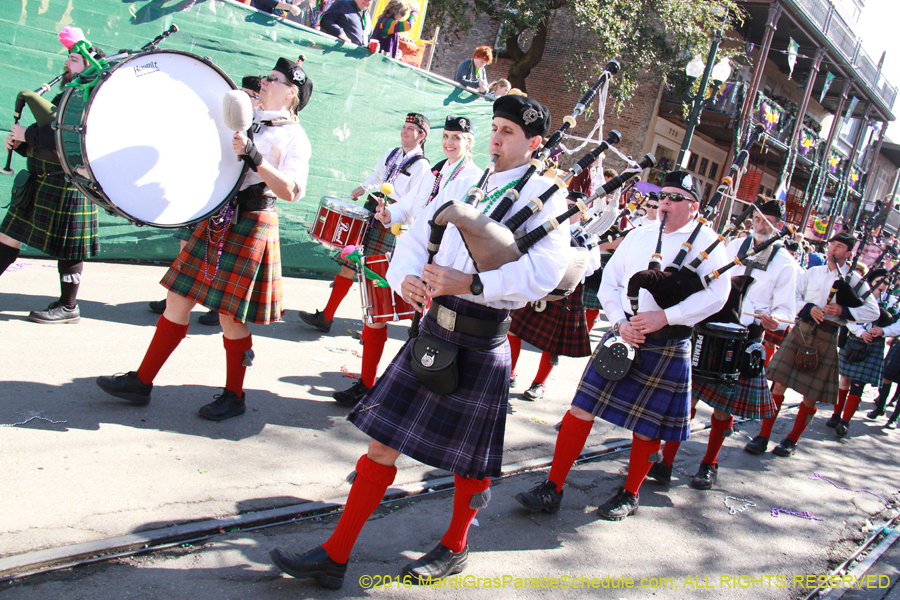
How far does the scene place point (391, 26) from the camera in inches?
305

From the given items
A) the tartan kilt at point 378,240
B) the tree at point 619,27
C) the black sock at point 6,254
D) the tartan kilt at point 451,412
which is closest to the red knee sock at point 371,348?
the tartan kilt at point 378,240

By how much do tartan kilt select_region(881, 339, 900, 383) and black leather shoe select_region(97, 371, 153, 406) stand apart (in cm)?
707

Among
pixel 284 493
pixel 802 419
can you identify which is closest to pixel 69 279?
pixel 284 493

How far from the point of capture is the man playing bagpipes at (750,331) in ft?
12.1

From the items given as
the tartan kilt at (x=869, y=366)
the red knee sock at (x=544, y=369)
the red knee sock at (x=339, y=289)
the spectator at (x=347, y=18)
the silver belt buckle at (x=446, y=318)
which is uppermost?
the spectator at (x=347, y=18)

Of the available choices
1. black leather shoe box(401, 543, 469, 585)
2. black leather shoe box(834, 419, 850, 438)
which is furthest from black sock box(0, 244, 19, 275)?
black leather shoe box(834, 419, 850, 438)

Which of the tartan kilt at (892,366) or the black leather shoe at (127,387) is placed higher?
the tartan kilt at (892,366)

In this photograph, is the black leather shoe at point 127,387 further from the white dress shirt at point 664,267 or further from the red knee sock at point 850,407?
the red knee sock at point 850,407

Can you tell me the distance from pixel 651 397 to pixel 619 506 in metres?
0.59

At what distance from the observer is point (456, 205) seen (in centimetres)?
186

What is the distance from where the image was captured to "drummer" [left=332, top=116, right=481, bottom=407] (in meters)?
3.62

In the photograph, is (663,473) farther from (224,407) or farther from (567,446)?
(224,407)

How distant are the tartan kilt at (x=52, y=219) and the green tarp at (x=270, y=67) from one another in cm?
141

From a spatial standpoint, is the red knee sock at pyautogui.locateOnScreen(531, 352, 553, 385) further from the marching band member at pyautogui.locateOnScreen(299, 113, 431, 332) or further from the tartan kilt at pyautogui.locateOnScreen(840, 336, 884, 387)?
the tartan kilt at pyautogui.locateOnScreen(840, 336, 884, 387)
